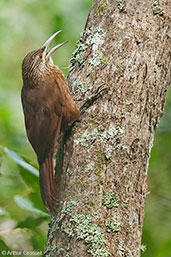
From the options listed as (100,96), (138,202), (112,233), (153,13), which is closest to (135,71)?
(100,96)

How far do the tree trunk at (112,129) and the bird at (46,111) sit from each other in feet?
0.28

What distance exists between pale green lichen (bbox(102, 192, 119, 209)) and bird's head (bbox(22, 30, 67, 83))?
146 cm

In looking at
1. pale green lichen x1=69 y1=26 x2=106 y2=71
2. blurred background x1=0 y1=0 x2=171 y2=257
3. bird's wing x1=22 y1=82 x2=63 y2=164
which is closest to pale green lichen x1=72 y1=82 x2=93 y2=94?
pale green lichen x1=69 y1=26 x2=106 y2=71

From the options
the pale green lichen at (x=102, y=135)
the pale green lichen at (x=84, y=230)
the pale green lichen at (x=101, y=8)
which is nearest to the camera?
the pale green lichen at (x=84, y=230)

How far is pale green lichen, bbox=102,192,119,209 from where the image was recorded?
225cm

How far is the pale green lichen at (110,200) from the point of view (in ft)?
7.38

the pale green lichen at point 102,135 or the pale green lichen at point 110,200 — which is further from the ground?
the pale green lichen at point 102,135

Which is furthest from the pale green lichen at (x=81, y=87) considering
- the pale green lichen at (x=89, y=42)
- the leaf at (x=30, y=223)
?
the leaf at (x=30, y=223)

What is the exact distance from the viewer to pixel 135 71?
256cm

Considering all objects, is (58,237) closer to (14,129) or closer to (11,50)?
(14,129)

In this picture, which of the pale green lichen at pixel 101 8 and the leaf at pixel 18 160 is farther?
the pale green lichen at pixel 101 8

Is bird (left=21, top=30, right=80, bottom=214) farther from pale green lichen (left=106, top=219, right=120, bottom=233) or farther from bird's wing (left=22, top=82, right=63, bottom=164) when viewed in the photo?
Answer: pale green lichen (left=106, top=219, right=120, bottom=233)

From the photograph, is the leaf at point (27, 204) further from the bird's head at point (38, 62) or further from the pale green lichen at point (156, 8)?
the pale green lichen at point (156, 8)

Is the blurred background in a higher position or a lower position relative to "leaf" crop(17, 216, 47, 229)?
higher
